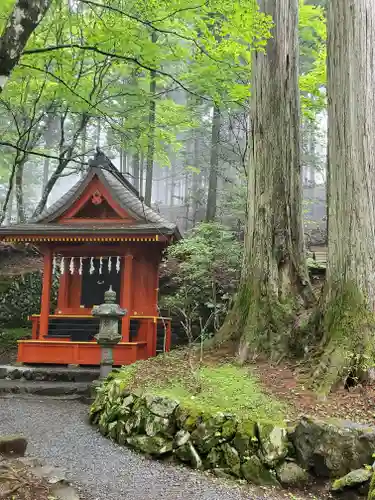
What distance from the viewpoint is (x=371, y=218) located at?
5.83m

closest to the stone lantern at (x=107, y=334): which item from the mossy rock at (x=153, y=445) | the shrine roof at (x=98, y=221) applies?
the shrine roof at (x=98, y=221)

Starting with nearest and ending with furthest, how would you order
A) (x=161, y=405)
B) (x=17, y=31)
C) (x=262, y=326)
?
(x=17, y=31) < (x=161, y=405) < (x=262, y=326)

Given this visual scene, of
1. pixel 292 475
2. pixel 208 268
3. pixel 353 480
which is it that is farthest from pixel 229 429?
pixel 208 268

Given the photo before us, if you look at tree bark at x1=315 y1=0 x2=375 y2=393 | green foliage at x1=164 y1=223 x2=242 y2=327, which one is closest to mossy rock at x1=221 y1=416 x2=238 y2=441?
tree bark at x1=315 y1=0 x2=375 y2=393

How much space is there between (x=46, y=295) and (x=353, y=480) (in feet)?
31.0

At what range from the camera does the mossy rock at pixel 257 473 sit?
14.2 feet

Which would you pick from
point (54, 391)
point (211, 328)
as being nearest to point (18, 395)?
point (54, 391)

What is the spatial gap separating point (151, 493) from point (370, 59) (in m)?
6.19

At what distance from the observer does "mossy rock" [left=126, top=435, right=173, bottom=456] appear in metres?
4.98

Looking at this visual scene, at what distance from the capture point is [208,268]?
38.8 feet

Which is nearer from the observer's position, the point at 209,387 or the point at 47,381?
the point at 209,387

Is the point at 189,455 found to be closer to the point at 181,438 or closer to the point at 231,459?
the point at 181,438

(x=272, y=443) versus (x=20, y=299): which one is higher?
(x=20, y=299)

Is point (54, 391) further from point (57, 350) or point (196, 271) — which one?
point (196, 271)
